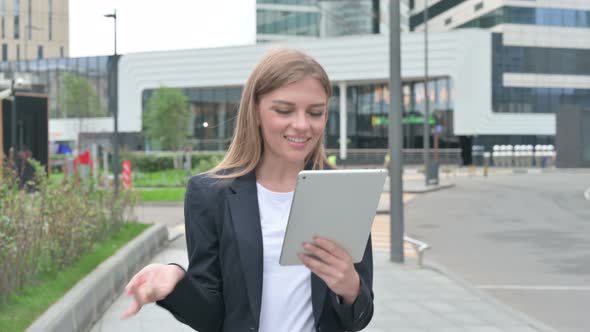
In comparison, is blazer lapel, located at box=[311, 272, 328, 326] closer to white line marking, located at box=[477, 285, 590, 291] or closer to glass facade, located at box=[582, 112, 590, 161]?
glass facade, located at box=[582, 112, 590, 161]

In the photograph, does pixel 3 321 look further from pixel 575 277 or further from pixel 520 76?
pixel 520 76

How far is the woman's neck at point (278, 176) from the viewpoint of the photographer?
2.35 meters

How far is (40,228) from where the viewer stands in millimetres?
8641

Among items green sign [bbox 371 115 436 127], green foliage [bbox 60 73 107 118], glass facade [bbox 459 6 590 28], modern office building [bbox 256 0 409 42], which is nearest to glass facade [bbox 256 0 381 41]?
modern office building [bbox 256 0 409 42]

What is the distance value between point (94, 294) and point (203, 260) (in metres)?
5.34

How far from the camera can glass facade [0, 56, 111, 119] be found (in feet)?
252

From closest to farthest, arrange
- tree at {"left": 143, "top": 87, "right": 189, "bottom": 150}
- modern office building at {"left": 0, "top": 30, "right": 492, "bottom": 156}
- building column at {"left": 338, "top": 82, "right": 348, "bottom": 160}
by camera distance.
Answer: tree at {"left": 143, "top": 87, "right": 189, "bottom": 150}, modern office building at {"left": 0, "top": 30, "right": 492, "bottom": 156}, building column at {"left": 338, "top": 82, "right": 348, "bottom": 160}

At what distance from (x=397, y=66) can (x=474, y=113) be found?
52.4 m

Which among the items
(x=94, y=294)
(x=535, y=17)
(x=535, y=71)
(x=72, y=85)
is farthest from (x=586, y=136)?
(x=72, y=85)

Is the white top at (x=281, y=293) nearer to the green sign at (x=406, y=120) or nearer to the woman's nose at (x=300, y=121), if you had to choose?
the woman's nose at (x=300, y=121)

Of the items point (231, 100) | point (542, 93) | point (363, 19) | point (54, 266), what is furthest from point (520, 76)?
point (54, 266)

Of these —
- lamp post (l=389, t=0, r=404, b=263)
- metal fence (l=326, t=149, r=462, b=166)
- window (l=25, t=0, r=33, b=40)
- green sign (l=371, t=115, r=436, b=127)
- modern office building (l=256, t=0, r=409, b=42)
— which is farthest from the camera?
modern office building (l=256, t=0, r=409, b=42)

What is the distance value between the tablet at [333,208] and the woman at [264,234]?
0.60 feet

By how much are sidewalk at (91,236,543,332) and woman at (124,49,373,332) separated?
5077 mm
